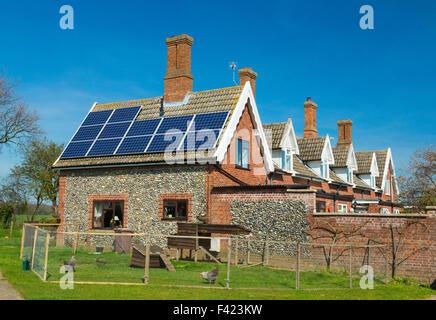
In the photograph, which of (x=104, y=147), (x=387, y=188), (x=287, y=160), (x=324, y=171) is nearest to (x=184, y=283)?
(x=104, y=147)

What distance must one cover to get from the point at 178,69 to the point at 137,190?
7790 mm

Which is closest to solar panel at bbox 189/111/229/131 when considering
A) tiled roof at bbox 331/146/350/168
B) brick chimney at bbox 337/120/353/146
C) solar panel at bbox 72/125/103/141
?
solar panel at bbox 72/125/103/141

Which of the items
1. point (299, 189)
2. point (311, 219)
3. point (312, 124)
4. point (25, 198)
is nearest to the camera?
point (311, 219)

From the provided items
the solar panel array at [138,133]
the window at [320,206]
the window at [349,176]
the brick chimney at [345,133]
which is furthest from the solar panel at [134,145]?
the brick chimney at [345,133]

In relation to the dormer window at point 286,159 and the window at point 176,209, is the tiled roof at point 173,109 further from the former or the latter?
the dormer window at point 286,159

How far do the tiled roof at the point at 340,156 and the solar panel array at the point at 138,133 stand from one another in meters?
17.6

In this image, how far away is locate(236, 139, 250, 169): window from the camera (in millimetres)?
25094

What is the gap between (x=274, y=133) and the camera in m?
30.4

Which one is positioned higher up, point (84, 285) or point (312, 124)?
point (312, 124)

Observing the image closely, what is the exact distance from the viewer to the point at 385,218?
18.7 metres

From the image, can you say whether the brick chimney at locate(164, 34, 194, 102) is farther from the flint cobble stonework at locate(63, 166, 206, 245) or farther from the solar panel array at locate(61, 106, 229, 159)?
the flint cobble stonework at locate(63, 166, 206, 245)
